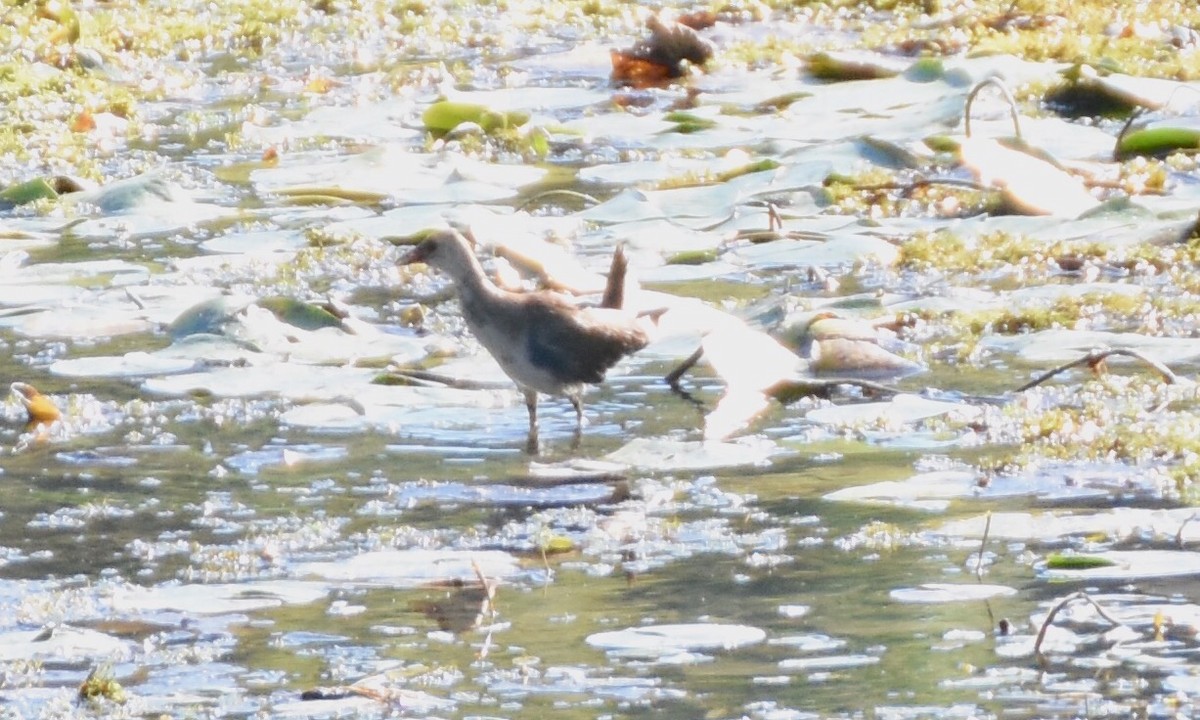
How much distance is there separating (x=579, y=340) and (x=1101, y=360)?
1.37 meters

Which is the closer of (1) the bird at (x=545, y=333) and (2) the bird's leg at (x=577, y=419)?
(2) the bird's leg at (x=577, y=419)

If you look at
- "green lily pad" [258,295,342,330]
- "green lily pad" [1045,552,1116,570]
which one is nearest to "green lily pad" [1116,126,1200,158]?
"green lily pad" [258,295,342,330]

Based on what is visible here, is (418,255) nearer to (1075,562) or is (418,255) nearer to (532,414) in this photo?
(532,414)

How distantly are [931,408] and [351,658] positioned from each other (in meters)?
2.13

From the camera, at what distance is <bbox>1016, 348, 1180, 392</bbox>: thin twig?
559 cm

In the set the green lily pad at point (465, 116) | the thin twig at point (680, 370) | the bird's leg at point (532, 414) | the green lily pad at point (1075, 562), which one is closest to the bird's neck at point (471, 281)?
the bird's leg at point (532, 414)

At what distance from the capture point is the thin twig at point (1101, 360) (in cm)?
559

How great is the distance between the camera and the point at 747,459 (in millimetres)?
5410

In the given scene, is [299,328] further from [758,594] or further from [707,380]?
[758,594]

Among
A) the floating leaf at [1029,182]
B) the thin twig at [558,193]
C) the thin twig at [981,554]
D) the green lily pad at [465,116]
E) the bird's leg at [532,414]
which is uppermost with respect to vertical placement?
the thin twig at [981,554]

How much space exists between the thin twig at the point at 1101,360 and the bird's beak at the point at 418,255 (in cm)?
179

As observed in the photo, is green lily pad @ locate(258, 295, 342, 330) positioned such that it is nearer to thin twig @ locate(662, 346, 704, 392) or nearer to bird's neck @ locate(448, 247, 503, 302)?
bird's neck @ locate(448, 247, 503, 302)

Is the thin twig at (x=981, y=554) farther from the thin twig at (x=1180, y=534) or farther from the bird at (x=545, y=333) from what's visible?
the bird at (x=545, y=333)

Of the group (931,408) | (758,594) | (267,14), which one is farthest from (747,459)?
(267,14)
